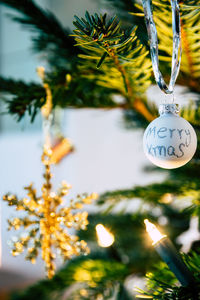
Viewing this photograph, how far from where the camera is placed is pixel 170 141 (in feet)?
0.83

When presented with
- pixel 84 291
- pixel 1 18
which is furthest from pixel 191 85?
pixel 1 18

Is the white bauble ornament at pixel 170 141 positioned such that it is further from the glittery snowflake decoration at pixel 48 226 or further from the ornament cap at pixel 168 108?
the glittery snowflake decoration at pixel 48 226

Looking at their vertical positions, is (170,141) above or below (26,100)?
below

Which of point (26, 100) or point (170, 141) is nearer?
point (170, 141)

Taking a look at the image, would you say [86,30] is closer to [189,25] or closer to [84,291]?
[189,25]

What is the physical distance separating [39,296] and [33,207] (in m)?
0.25

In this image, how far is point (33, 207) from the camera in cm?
35

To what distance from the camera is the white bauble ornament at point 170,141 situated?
254 mm

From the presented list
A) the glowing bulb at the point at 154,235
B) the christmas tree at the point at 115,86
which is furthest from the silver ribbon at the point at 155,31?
the glowing bulb at the point at 154,235

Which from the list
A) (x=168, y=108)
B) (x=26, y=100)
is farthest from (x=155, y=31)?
(x=26, y=100)

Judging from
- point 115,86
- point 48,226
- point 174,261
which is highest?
point 115,86

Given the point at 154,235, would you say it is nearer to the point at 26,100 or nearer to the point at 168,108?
the point at 168,108

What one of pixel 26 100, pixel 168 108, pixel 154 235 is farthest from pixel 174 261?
pixel 26 100

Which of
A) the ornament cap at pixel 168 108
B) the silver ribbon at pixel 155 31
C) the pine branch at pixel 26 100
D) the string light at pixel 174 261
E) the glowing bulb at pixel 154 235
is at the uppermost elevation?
the pine branch at pixel 26 100
